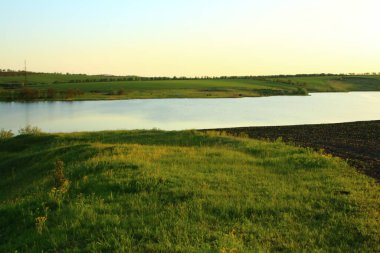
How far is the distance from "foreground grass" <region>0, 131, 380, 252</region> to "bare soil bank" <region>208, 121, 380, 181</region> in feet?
4.38

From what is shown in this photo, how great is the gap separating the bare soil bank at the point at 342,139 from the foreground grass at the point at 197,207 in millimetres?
1337

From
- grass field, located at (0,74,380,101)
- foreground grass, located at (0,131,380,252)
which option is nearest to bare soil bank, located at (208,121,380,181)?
foreground grass, located at (0,131,380,252)

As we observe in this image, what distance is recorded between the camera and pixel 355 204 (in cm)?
1104

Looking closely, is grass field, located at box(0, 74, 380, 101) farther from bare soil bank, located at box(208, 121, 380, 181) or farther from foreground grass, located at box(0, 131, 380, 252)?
foreground grass, located at box(0, 131, 380, 252)

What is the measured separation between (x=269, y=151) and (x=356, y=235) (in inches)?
427

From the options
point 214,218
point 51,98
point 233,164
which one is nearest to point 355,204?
point 214,218

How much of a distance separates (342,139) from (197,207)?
62.4ft

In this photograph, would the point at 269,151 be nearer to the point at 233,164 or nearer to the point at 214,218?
the point at 233,164

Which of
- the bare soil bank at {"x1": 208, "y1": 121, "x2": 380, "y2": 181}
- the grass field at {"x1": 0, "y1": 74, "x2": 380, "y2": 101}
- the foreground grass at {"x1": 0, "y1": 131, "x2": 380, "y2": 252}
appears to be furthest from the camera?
the grass field at {"x1": 0, "y1": 74, "x2": 380, "y2": 101}

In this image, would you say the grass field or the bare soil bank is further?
the grass field

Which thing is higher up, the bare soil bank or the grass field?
the grass field

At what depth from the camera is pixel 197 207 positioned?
34.5ft

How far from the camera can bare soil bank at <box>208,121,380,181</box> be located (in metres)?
18.0

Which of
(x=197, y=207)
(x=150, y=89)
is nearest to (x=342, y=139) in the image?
(x=197, y=207)
